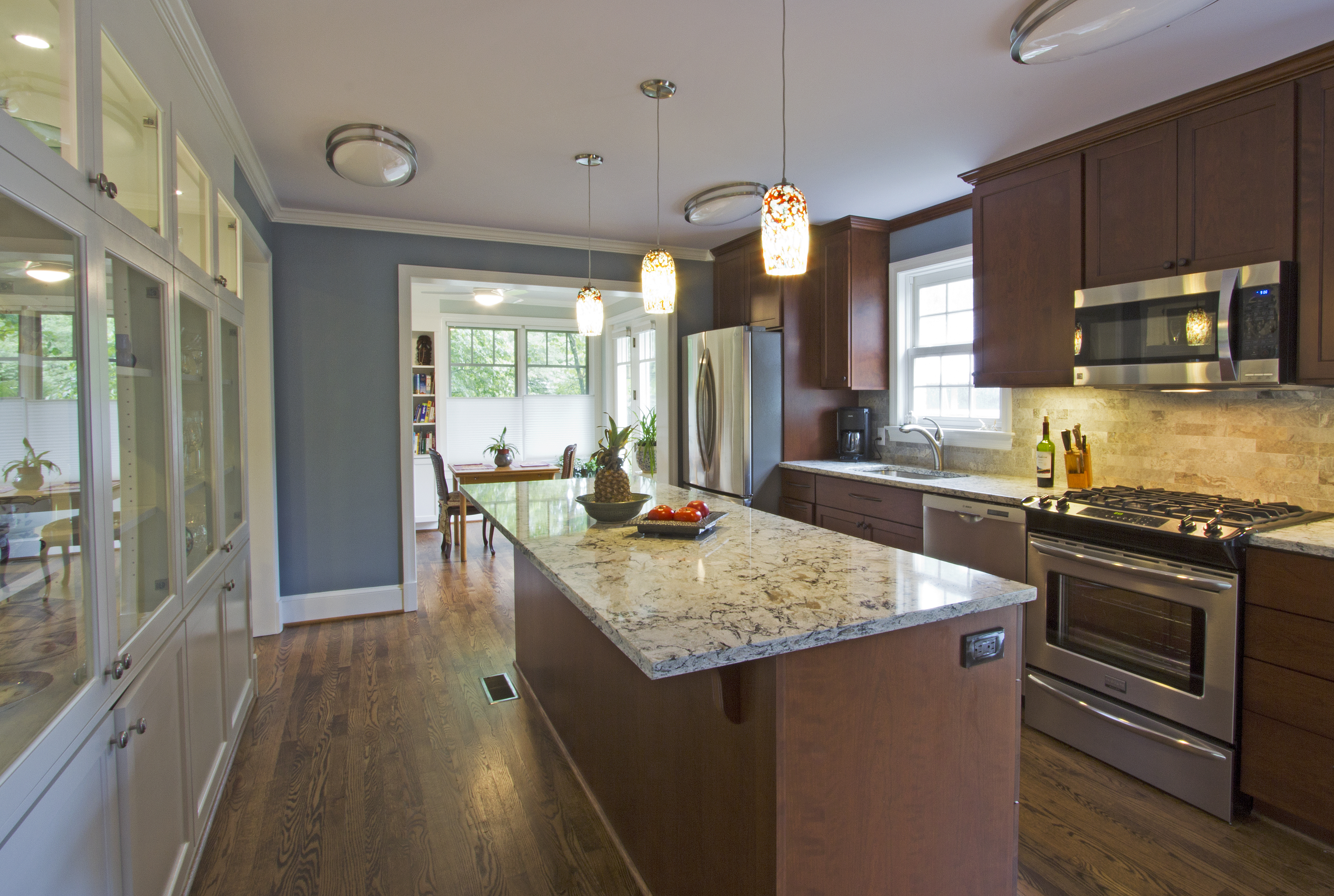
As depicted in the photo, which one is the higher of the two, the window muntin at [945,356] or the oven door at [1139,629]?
the window muntin at [945,356]

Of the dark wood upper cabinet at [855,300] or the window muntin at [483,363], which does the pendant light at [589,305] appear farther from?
the window muntin at [483,363]

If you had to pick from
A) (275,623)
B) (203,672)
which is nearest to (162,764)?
(203,672)

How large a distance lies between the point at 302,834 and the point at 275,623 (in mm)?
2196

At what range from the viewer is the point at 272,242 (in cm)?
397

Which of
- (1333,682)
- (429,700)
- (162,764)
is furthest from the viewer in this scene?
(429,700)

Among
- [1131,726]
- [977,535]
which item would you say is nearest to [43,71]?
[977,535]

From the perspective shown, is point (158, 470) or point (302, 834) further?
point (302, 834)

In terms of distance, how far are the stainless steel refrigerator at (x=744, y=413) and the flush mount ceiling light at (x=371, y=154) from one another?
213 cm

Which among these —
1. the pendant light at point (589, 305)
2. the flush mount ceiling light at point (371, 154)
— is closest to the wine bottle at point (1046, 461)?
the pendant light at point (589, 305)

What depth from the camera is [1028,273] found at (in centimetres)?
308

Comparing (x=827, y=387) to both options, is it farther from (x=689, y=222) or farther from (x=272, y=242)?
(x=272, y=242)

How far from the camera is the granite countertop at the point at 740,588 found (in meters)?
1.20

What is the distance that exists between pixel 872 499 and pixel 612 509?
1.81 metres

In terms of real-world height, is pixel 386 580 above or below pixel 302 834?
above
